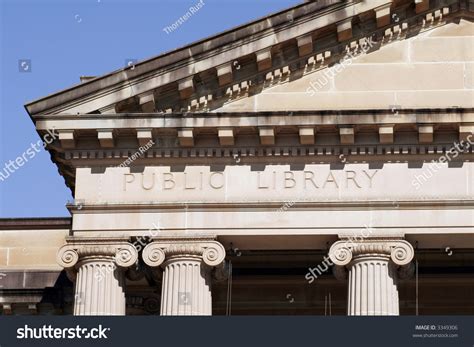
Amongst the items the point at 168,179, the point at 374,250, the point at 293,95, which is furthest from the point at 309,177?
the point at 168,179

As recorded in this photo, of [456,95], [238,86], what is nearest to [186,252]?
[238,86]

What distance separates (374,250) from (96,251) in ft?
25.5

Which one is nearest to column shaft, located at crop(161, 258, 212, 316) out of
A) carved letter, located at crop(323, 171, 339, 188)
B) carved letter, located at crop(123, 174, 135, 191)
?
carved letter, located at crop(123, 174, 135, 191)

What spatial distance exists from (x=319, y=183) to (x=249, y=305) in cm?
632

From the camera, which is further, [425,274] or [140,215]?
[425,274]

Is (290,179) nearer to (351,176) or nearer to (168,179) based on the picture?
(351,176)

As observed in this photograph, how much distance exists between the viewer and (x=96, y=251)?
176 ft

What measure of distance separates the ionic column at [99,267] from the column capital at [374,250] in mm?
5683

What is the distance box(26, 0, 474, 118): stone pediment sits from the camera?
5444cm

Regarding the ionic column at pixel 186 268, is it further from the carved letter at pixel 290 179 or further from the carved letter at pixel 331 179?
the carved letter at pixel 331 179

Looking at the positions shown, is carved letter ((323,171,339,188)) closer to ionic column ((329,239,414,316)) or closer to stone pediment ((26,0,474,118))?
ionic column ((329,239,414,316))

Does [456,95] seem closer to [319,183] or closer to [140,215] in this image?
[319,183]

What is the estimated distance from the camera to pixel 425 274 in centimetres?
5775

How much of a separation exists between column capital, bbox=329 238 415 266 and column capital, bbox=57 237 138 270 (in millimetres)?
5683
